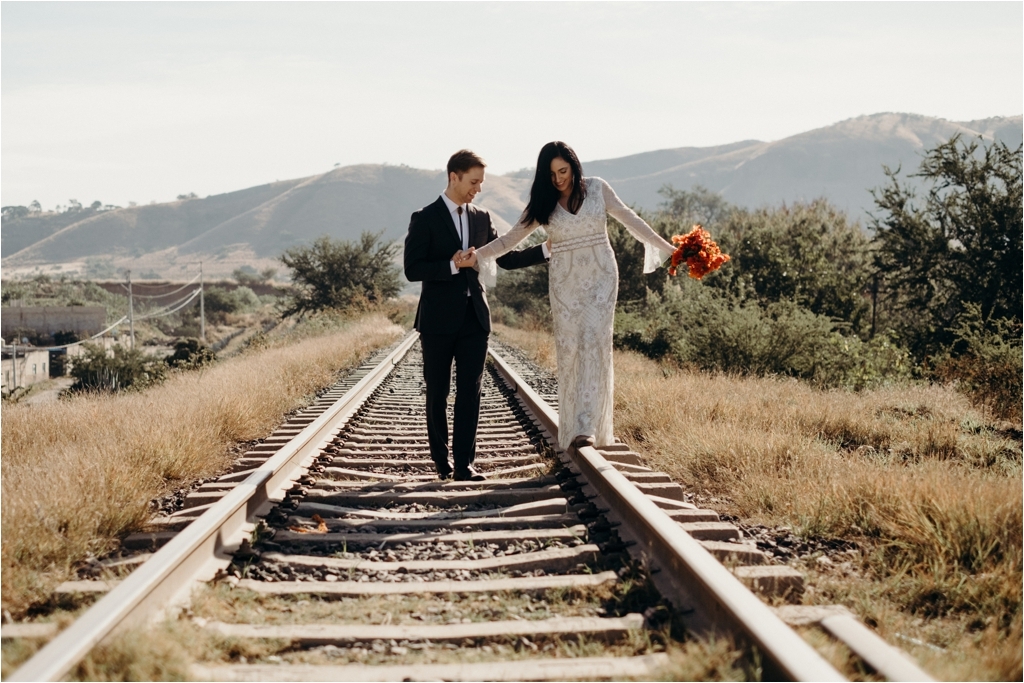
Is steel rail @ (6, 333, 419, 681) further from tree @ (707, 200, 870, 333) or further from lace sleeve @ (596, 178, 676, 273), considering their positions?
tree @ (707, 200, 870, 333)

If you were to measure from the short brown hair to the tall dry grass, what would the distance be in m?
2.68

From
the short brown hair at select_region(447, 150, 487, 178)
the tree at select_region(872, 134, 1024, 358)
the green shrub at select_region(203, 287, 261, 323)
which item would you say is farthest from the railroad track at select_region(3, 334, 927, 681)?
the green shrub at select_region(203, 287, 261, 323)

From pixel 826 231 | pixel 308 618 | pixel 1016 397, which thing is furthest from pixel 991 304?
pixel 308 618

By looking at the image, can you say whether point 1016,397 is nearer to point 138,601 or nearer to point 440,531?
point 440,531

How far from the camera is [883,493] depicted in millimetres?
4832

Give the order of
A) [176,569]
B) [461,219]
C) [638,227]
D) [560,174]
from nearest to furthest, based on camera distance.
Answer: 1. [176,569]
2. [560,174]
3. [461,219]
4. [638,227]

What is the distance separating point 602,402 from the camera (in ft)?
20.1

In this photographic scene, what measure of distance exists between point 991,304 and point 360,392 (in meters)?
14.9

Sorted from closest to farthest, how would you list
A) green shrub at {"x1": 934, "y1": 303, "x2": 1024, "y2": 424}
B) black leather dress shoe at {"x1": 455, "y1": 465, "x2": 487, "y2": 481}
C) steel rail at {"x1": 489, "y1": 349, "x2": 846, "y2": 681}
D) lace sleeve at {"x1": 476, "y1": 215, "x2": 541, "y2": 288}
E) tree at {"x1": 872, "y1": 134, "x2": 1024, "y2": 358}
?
steel rail at {"x1": 489, "y1": 349, "x2": 846, "y2": 681} < lace sleeve at {"x1": 476, "y1": 215, "x2": 541, "y2": 288} < black leather dress shoe at {"x1": 455, "y1": 465, "x2": 487, "y2": 481} < green shrub at {"x1": 934, "y1": 303, "x2": 1024, "y2": 424} < tree at {"x1": 872, "y1": 134, "x2": 1024, "y2": 358}

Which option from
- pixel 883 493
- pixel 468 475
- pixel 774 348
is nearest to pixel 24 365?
pixel 774 348

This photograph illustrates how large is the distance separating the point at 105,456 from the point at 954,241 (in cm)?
1999

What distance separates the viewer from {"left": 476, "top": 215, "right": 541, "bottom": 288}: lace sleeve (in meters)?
5.91

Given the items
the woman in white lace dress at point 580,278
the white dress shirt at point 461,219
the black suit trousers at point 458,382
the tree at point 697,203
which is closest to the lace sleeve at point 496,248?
the woman in white lace dress at point 580,278

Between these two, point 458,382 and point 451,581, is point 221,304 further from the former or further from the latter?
point 451,581
